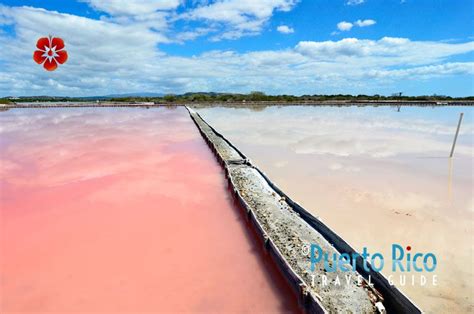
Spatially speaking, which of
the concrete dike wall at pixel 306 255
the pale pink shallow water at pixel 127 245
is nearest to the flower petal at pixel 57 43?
the pale pink shallow water at pixel 127 245

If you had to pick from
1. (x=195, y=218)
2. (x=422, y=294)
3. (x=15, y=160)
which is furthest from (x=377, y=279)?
(x=15, y=160)

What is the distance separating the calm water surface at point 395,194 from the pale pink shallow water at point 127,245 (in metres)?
1.19

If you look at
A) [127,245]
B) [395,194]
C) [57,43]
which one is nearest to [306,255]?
[127,245]

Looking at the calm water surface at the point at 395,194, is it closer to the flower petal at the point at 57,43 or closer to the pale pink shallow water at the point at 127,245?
the pale pink shallow water at the point at 127,245

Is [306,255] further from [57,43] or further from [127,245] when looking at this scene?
[57,43]

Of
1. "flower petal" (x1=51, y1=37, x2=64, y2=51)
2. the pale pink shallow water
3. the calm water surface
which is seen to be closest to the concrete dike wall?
the pale pink shallow water

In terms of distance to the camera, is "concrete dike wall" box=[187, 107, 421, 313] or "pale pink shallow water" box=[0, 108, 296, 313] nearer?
"concrete dike wall" box=[187, 107, 421, 313]

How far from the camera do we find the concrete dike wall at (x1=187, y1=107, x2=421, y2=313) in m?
2.37

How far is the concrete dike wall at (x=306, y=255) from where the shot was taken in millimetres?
2369

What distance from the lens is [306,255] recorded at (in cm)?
310

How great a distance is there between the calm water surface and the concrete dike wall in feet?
1.18

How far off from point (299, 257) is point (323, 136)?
8581 mm

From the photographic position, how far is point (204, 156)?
831 cm

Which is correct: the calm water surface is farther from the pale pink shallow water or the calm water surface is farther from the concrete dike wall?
the pale pink shallow water
